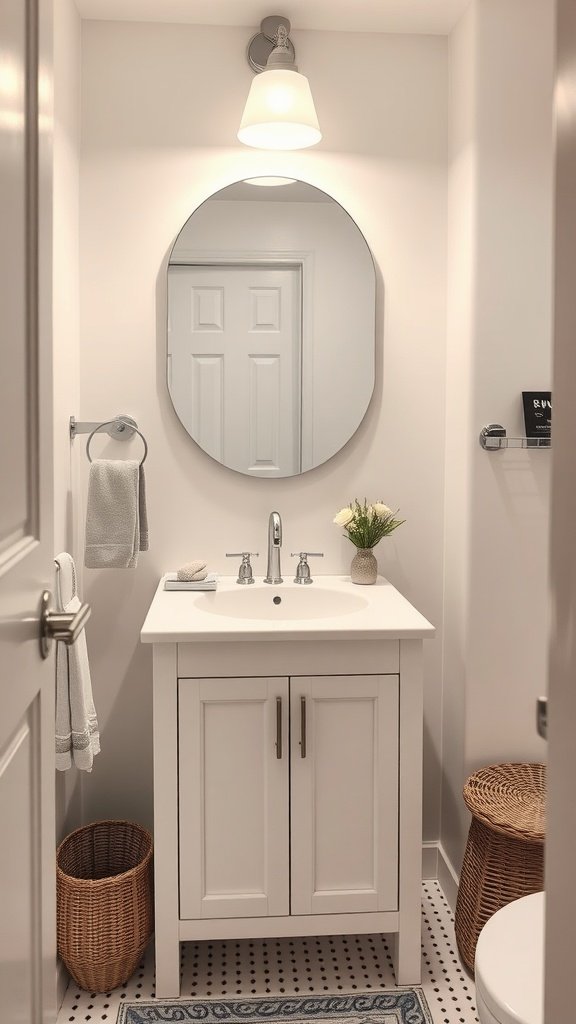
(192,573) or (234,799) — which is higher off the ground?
(192,573)

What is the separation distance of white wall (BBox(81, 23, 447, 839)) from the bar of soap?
12cm

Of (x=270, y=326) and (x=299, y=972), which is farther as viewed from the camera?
(x=270, y=326)

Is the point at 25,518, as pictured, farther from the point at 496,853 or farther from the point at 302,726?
the point at 496,853

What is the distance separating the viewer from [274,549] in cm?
245

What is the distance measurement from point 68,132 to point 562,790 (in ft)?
6.92

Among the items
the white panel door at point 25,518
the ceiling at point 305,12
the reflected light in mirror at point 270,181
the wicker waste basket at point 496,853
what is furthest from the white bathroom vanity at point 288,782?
the ceiling at point 305,12

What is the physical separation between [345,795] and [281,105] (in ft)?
5.40

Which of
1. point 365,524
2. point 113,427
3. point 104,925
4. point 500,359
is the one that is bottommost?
point 104,925

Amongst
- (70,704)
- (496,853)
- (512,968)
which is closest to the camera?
(512,968)

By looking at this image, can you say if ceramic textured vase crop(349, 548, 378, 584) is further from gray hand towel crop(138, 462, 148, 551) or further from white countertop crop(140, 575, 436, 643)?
gray hand towel crop(138, 462, 148, 551)

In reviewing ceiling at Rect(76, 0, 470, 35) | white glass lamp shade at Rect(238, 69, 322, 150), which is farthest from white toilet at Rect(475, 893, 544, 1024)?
ceiling at Rect(76, 0, 470, 35)

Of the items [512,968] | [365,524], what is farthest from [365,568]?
[512,968]

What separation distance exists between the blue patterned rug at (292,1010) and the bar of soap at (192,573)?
99cm

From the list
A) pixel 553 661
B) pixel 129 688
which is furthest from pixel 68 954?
Result: pixel 553 661
